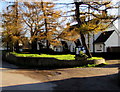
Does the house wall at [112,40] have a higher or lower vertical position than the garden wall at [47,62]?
higher

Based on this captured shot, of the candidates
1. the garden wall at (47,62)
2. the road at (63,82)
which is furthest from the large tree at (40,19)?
the road at (63,82)

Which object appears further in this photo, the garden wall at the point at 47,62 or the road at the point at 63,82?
the garden wall at the point at 47,62

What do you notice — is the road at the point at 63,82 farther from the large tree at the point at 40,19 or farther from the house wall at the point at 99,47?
the house wall at the point at 99,47

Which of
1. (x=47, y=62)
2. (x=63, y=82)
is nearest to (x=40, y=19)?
(x=47, y=62)

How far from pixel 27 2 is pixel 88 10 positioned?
830cm

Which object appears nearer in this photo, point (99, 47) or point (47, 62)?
point (47, 62)

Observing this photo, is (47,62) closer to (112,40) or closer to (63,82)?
(63,82)

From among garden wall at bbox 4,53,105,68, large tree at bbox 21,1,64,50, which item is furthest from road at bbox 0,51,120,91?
large tree at bbox 21,1,64,50

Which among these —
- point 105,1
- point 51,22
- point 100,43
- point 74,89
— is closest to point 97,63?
point 105,1

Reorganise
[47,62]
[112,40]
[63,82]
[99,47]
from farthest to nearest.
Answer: [99,47] < [112,40] < [47,62] < [63,82]

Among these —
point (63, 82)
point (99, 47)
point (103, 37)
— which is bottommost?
point (63, 82)

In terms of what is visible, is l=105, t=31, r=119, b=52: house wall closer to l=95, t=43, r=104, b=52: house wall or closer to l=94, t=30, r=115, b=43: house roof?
l=94, t=30, r=115, b=43: house roof

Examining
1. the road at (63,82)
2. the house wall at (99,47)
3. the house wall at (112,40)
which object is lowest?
the road at (63,82)

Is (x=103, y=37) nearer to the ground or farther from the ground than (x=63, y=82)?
farther from the ground
